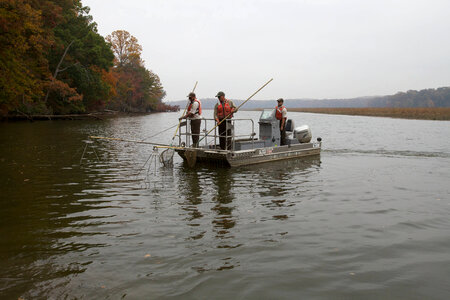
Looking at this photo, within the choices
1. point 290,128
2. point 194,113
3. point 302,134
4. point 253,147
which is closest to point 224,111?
point 194,113

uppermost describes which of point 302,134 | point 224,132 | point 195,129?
point 195,129

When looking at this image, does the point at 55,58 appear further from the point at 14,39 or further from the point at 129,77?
the point at 129,77

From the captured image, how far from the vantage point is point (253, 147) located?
15594 mm

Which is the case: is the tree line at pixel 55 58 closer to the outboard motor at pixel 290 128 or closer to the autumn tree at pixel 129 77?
the autumn tree at pixel 129 77

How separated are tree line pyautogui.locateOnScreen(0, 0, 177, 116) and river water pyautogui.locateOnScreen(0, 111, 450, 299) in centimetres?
1685

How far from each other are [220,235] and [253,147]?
973cm

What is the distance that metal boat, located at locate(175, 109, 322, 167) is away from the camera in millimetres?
12797

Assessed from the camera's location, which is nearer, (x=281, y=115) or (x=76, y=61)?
(x=281, y=115)

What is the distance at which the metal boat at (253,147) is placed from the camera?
1280 cm

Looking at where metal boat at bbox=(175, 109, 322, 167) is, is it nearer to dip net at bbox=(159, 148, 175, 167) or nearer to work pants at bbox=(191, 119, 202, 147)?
work pants at bbox=(191, 119, 202, 147)

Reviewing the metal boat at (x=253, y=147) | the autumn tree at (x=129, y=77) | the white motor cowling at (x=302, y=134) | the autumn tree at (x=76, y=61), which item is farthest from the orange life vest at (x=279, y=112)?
the autumn tree at (x=129, y=77)

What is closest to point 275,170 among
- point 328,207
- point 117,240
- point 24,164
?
point 328,207

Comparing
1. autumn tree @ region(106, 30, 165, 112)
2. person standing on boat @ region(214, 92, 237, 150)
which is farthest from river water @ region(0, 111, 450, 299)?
autumn tree @ region(106, 30, 165, 112)

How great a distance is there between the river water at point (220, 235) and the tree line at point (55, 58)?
16.9m
